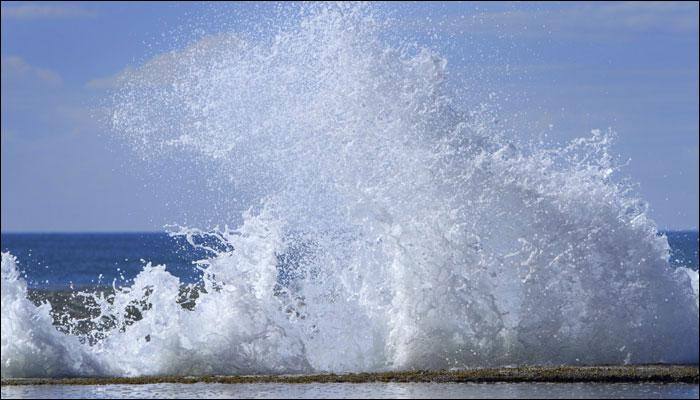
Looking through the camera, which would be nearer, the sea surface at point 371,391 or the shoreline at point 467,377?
the sea surface at point 371,391

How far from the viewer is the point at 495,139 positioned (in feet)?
92.8

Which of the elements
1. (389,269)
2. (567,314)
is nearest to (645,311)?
(567,314)

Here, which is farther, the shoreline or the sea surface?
the shoreline

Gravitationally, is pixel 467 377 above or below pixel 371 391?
above

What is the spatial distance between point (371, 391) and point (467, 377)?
234 cm

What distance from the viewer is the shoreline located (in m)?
23.7

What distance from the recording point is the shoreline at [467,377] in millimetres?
23656

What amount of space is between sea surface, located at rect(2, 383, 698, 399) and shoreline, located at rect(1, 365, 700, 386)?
0.41 metres

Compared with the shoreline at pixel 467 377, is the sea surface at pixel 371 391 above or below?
below

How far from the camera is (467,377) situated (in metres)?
23.9

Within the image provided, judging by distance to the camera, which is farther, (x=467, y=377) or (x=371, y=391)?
A: (x=467, y=377)

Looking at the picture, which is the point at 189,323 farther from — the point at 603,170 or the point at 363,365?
the point at 603,170

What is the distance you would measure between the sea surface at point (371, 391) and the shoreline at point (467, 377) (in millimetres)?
413

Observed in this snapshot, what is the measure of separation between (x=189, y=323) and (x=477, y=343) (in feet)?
19.3
